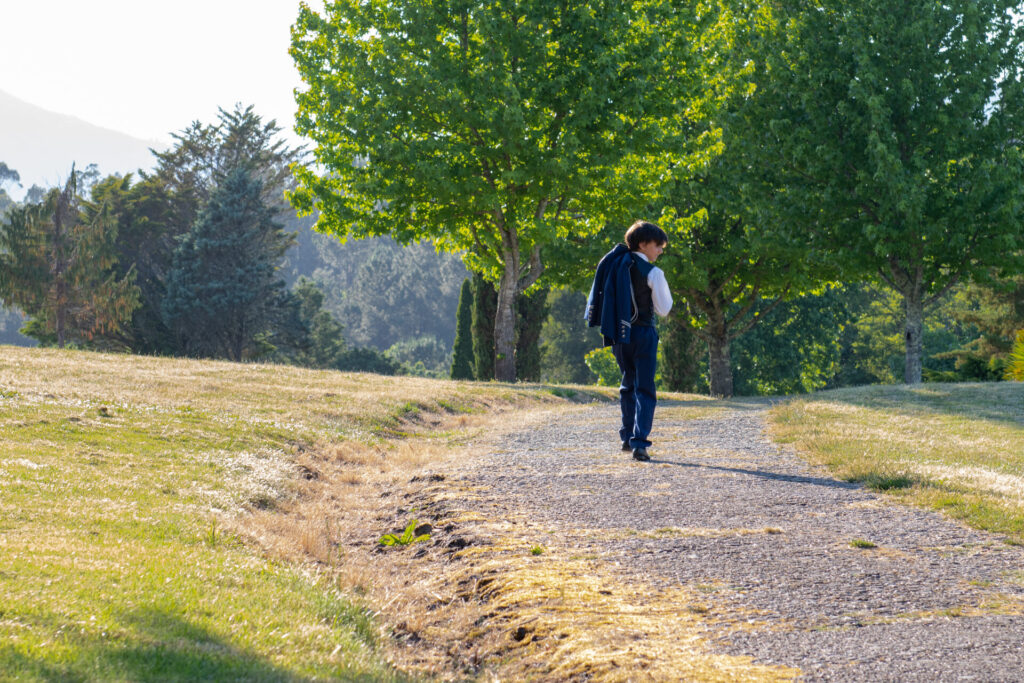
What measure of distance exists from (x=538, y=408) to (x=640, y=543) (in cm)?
1166

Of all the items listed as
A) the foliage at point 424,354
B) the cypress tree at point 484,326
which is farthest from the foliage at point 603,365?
the foliage at point 424,354

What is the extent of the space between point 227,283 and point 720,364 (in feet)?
97.8

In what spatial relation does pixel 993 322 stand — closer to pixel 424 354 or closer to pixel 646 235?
pixel 646 235

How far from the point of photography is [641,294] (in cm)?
892

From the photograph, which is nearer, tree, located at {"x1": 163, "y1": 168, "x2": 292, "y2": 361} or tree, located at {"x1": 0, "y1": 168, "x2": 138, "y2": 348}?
tree, located at {"x1": 0, "y1": 168, "x2": 138, "y2": 348}

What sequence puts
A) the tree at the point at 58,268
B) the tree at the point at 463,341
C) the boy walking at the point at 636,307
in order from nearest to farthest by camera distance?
the boy walking at the point at 636,307 → the tree at the point at 58,268 → the tree at the point at 463,341

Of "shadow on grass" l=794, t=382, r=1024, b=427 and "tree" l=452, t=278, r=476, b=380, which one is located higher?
"tree" l=452, t=278, r=476, b=380

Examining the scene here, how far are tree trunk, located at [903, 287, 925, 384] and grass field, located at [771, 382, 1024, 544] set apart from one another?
7.81 metres

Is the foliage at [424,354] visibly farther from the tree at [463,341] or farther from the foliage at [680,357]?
the foliage at [680,357]

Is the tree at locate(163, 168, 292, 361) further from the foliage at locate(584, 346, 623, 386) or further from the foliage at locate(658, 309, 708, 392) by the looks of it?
the foliage at locate(658, 309, 708, 392)

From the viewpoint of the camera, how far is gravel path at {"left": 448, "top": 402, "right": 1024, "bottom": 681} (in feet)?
13.0

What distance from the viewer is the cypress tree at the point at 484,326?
3625 centimetres

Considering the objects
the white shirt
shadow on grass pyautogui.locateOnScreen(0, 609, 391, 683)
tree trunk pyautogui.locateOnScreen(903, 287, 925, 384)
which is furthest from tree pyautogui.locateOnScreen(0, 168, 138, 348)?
shadow on grass pyautogui.locateOnScreen(0, 609, 391, 683)

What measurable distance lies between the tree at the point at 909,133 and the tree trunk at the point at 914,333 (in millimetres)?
142
